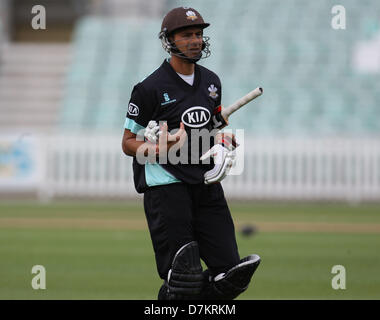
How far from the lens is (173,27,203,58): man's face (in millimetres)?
6375

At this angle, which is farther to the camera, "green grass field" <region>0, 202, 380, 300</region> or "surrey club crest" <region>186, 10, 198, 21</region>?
"green grass field" <region>0, 202, 380, 300</region>

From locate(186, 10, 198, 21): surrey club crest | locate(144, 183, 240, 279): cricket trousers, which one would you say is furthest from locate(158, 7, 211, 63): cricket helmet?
locate(144, 183, 240, 279): cricket trousers

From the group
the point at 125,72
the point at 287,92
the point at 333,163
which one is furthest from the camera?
the point at 125,72

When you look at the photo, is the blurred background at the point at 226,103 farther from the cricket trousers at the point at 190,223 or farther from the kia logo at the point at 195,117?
the kia logo at the point at 195,117

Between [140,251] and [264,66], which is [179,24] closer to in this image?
[140,251]

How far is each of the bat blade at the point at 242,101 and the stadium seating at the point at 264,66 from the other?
588 inches

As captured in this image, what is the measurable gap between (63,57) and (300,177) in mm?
9731

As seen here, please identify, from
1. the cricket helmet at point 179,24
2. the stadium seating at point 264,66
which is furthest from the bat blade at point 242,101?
the stadium seating at point 264,66

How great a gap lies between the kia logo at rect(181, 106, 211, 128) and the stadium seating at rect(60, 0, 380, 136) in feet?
49.4

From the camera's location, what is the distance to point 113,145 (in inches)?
813

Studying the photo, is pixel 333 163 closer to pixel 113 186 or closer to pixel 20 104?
pixel 113 186

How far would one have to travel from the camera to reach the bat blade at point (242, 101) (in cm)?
636

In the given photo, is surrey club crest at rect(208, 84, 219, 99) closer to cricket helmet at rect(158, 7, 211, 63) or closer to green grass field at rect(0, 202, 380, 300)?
cricket helmet at rect(158, 7, 211, 63)

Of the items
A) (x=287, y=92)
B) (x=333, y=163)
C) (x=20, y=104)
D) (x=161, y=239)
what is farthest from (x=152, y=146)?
(x=20, y=104)
